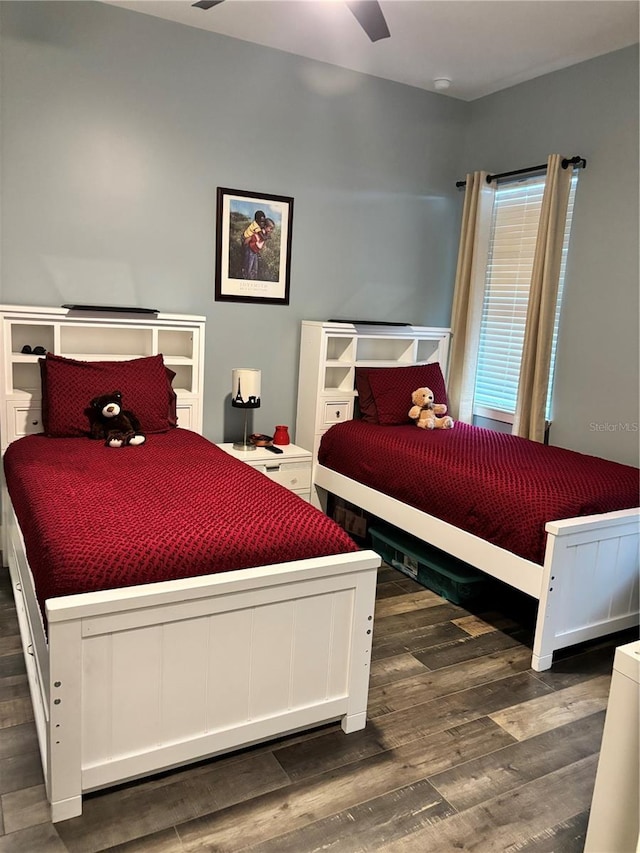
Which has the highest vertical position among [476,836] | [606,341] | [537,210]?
[537,210]

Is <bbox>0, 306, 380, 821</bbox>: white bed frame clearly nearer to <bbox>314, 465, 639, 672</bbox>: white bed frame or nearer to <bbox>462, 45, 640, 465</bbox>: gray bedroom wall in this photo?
<bbox>314, 465, 639, 672</bbox>: white bed frame

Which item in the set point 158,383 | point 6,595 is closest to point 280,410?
point 158,383

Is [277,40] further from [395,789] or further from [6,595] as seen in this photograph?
[395,789]

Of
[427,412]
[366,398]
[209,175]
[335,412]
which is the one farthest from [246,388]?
[209,175]

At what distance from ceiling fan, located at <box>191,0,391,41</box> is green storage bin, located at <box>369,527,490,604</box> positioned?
7.47 ft

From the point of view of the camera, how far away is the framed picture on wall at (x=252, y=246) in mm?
3654

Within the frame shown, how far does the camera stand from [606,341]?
3502mm

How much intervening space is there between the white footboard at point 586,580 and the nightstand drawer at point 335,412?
1.71m

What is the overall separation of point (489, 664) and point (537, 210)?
2.67 metres

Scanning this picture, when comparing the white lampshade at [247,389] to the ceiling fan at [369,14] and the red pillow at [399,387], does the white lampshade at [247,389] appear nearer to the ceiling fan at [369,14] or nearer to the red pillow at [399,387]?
the red pillow at [399,387]

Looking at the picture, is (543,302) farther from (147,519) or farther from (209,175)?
(147,519)

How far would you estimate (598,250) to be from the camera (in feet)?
11.6

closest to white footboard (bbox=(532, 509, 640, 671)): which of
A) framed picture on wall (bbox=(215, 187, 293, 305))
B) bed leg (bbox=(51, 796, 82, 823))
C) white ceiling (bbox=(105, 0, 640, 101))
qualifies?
bed leg (bbox=(51, 796, 82, 823))

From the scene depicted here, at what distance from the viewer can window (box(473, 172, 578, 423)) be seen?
13.1ft
